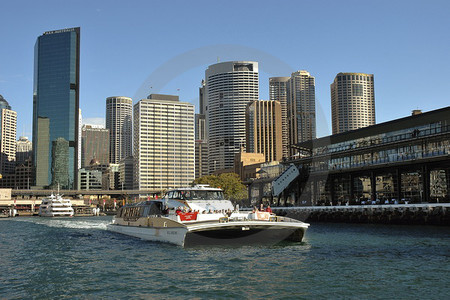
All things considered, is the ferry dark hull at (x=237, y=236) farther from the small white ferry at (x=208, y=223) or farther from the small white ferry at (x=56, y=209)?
the small white ferry at (x=56, y=209)

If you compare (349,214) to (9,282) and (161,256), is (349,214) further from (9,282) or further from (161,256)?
(9,282)

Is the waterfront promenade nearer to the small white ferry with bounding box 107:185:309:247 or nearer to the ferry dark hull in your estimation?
the small white ferry with bounding box 107:185:309:247

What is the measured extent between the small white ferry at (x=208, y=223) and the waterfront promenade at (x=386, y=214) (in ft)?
120

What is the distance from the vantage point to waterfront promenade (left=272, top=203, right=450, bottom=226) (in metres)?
66.6

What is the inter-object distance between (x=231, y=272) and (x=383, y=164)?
6837 cm

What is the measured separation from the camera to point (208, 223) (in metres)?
35.2

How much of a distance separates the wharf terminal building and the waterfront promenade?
6.47 metres

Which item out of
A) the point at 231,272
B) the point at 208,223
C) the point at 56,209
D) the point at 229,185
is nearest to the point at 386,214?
the point at 208,223

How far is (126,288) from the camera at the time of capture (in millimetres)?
21609

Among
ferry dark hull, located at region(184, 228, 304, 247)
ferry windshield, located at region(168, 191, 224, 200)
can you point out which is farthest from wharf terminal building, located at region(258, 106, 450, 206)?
ferry dark hull, located at region(184, 228, 304, 247)

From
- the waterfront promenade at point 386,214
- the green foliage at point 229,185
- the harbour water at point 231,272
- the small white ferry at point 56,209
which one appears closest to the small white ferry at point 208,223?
the harbour water at point 231,272

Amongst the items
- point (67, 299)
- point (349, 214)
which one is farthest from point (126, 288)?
point (349, 214)

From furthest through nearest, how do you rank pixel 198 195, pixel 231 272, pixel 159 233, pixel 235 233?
pixel 198 195 → pixel 159 233 → pixel 235 233 → pixel 231 272

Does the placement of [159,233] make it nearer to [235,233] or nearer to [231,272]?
[235,233]
